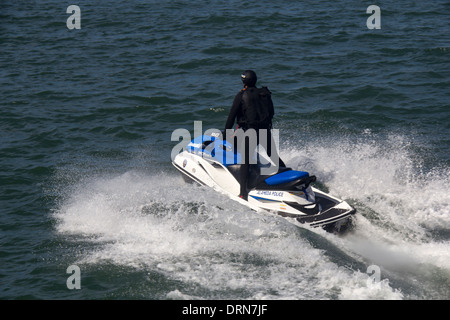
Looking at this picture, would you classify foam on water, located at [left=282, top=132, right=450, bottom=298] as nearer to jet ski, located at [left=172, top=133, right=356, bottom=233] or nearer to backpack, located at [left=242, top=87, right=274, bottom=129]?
jet ski, located at [left=172, top=133, right=356, bottom=233]

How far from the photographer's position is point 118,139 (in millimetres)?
12289

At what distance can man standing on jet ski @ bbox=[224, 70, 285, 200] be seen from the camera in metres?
8.57

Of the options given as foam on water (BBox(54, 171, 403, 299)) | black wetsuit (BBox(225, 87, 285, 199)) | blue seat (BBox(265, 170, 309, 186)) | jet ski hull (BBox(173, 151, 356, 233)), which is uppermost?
black wetsuit (BBox(225, 87, 285, 199))

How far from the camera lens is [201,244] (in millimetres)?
7840

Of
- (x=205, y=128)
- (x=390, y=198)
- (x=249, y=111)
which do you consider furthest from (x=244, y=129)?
(x=205, y=128)

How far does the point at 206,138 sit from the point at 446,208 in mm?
3794

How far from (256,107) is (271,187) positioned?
3.84 ft

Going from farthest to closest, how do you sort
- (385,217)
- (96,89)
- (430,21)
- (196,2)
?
(196,2) < (430,21) < (96,89) < (385,217)

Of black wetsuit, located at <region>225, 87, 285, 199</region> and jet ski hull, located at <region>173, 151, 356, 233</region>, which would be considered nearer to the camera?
jet ski hull, located at <region>173, 151, 356, 233</region>

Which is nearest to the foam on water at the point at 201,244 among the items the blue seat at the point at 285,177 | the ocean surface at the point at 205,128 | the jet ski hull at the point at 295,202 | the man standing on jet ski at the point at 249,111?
the ocean surface at the point at 205,128

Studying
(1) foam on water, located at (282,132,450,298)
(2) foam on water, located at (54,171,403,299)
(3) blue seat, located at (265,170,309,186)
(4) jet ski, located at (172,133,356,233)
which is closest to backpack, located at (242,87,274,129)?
(4) jet ski, located at (172,133,356,233)
